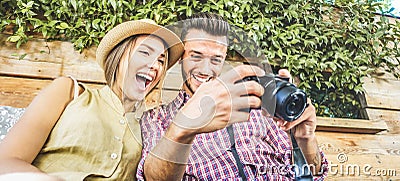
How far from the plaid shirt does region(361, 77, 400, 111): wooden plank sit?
68 cm

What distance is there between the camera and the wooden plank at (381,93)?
5.24 feet

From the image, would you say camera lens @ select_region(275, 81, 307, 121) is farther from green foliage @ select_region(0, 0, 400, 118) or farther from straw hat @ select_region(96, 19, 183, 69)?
green foliage @ select_region(0, 0, 400, 118)

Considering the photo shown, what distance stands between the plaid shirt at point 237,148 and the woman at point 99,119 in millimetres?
67

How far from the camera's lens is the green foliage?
130 centimetres

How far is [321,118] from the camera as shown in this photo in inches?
57.7

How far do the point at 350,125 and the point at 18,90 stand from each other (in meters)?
1.14

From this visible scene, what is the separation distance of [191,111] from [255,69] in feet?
0.52

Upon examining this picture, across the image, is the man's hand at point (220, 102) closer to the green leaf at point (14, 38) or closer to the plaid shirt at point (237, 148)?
the plaid shirt at point (237, 148)

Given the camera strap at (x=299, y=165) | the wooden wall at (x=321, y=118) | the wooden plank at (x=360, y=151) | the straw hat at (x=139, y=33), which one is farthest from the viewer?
the wooden plank at (x=360, y=151)

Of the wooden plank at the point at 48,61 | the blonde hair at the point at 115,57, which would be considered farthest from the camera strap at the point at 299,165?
the wooden plank at the point at 48,61

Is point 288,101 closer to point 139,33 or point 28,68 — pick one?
point 139,33

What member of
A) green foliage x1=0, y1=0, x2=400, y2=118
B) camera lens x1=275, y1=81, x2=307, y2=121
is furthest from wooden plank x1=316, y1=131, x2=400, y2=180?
camera lens x1=275, y1=81, x2=307, y2=121

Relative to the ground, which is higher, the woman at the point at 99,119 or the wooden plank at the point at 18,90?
the woman at the point at 99,119

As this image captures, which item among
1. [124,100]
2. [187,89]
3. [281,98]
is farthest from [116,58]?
[281,98]
